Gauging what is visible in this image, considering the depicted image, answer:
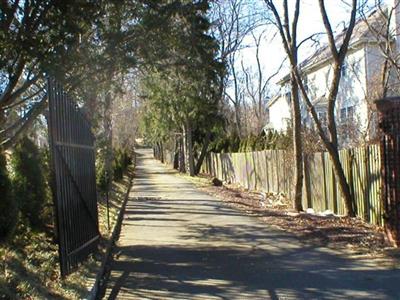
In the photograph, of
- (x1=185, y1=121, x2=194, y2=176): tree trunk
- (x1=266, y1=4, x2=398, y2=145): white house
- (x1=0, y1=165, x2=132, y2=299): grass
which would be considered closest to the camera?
(x1=0, y1=165, x2=132, y2=299): grass

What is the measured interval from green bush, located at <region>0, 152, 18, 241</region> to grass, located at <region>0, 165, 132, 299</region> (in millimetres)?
253

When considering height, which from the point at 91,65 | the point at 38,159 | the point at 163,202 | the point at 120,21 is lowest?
the point at 163,202

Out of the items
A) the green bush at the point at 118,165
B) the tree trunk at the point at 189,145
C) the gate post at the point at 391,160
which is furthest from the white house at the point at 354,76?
the gate post at the point at 391,160

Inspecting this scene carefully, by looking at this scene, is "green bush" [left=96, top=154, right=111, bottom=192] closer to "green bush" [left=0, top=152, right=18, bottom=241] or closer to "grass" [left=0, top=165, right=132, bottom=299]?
"grass" [left=0, top=165, right=132, bottom=299]

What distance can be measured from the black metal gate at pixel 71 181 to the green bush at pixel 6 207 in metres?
0.98

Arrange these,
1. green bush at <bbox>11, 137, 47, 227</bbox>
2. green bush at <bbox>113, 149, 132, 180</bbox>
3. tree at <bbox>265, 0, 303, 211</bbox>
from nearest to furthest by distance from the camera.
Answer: green bush at <bbox>11, 137, 47, 227</bbox> → tree at <bbox>265, 0, 303, 211</bbox> → green bush at <bbox>113, 149, 132, 180</bbox>

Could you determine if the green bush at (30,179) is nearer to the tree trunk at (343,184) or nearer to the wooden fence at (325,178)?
the wooden fence at (325,178)

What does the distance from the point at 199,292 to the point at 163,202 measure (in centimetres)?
1753

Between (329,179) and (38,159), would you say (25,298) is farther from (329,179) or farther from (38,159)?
(329,179)

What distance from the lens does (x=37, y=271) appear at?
9.00 metres

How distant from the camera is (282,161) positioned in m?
25.5

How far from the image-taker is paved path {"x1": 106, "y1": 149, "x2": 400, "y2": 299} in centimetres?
875

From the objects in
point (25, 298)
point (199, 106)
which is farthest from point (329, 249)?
point (199, 106)

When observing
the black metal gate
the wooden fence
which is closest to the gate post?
the wooden fence
